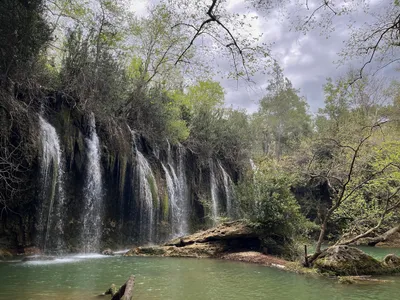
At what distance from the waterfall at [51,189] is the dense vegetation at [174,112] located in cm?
96

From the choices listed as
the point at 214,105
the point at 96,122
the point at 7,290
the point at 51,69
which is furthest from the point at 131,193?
the point at 214,105

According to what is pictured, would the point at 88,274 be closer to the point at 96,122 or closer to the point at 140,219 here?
the point at 140,219

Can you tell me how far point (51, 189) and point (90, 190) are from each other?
2.42 metres

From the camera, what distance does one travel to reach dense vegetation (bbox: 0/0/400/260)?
1229 cm

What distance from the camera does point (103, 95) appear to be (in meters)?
19.8

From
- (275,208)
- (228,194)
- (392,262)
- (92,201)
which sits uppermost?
(228,194)

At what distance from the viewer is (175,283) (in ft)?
30.0

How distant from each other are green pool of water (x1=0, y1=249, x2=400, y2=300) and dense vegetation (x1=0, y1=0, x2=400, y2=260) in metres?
2.67

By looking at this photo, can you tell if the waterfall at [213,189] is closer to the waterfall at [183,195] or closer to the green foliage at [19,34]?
the waterfall at [183,195]

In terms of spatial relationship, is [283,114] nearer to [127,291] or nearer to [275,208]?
[275,208]

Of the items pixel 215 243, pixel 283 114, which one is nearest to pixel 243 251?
pixel 215 243

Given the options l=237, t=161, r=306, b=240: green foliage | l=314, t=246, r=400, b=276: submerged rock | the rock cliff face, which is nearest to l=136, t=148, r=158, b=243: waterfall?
the rock cliff face

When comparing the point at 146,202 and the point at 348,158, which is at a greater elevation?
the point at 348,158

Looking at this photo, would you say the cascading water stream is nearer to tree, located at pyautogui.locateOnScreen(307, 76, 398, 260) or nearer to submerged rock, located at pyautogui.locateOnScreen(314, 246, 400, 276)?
tree, located at pyautogui.locateOnScreen(307, 76, 398, 260)
